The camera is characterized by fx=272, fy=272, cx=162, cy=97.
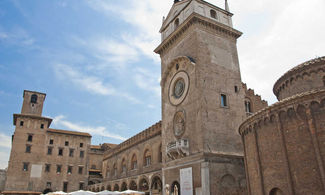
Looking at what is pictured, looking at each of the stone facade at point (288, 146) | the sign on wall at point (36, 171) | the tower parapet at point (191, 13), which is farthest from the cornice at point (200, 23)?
the sign on wall at point (36, 171)

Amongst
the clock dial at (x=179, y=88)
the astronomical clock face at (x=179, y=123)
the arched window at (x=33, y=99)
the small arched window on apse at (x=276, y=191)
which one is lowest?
the small arched window on apse at (x=276, y=191)

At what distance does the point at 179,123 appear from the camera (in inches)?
942

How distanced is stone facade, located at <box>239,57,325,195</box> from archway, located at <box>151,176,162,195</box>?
12.4 metres

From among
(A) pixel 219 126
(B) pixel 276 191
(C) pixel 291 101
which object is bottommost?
(B) pixel 276 191

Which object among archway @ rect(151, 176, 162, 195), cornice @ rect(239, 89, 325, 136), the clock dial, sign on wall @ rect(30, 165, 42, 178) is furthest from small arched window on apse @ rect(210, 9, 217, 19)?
sign on wall @ rect(30, 165, 42, 178)

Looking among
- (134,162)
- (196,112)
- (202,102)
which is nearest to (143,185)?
(134,162)

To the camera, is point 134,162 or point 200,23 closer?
point 200,23

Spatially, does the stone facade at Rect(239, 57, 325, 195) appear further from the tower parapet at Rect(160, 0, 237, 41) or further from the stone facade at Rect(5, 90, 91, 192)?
the stone facade at Rect(5, 90, 91, 192)

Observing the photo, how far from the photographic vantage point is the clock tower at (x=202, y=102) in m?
20.4

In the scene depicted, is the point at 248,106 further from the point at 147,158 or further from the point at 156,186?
the point at 147,158

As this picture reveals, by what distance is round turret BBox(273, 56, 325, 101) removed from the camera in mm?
19569

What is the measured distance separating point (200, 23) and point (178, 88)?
20.4ft

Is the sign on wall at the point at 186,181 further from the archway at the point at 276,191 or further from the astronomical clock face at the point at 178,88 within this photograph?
the archway at the point at 276,191

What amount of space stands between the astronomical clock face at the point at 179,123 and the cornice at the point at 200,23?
25.3 ft
